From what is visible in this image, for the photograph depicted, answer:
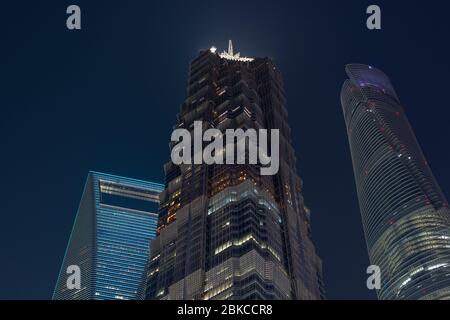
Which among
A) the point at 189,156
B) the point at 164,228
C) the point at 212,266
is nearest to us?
the point at 212,266

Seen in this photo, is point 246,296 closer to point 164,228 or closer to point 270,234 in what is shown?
point 270,234

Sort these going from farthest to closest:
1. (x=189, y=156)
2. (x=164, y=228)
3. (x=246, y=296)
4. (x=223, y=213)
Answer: (x=189, y=156) → (x=164, y=228) → (x=223, y=213) → (x=246, y=296)

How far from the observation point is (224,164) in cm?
18325

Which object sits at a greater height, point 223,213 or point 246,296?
point 223,213

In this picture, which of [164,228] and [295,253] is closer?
[295,253]

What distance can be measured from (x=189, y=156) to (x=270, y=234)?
1821 inches
